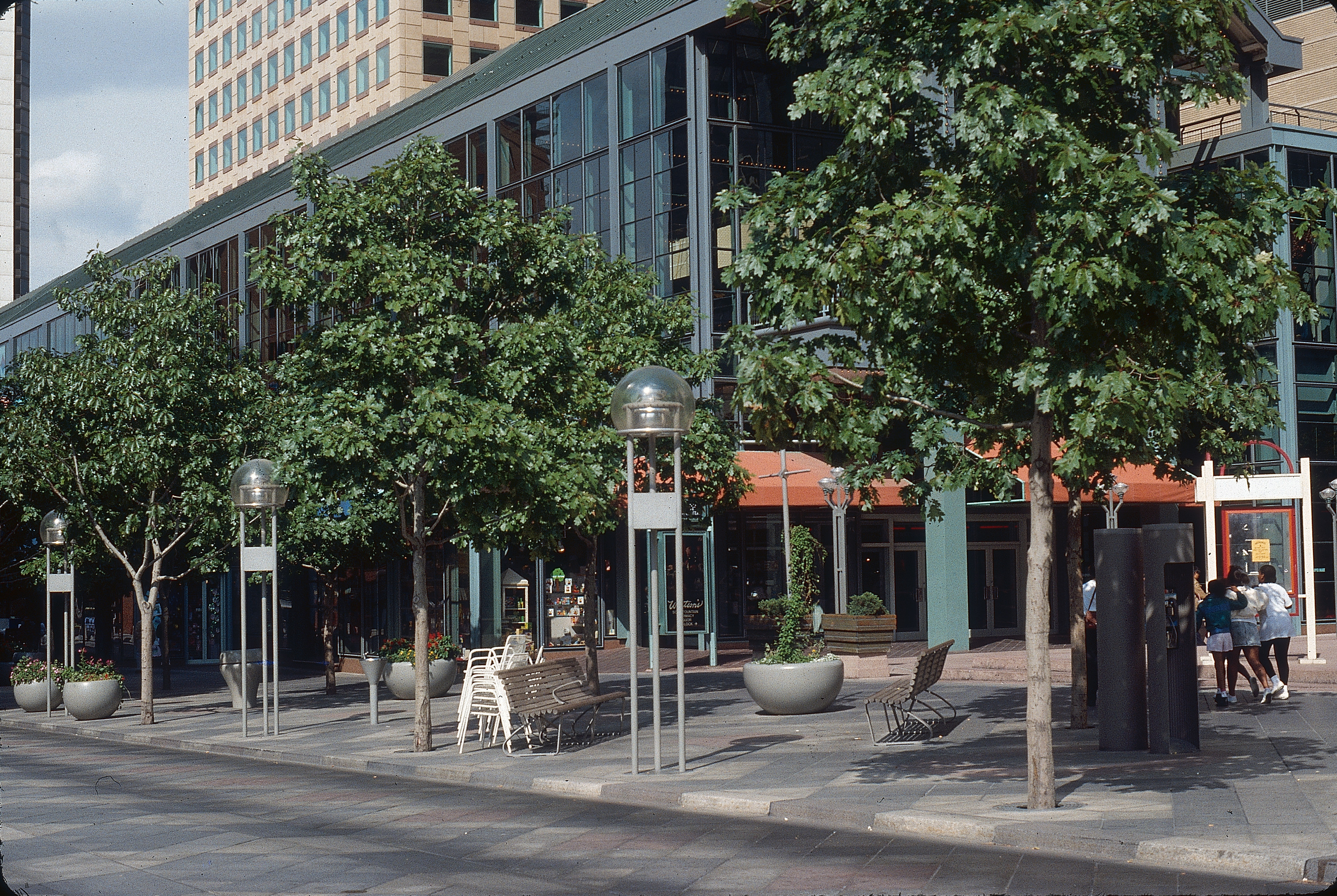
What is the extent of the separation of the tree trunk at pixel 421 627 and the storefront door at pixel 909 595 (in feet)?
66.1

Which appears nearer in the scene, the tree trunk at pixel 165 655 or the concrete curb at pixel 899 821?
the concrete curb at pixel 899 821

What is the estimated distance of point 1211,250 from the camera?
32.2 feet

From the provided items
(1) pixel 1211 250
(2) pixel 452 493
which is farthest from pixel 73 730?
(1) pixel 1211 250

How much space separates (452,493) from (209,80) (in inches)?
2452

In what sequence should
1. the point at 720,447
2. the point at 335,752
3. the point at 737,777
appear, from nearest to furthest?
the point at 737,777 → the point at 335,752 → the point at 720,447

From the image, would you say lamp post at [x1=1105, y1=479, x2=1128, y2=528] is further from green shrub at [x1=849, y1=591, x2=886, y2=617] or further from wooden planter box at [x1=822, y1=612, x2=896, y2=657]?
wooden planter box at [x1=822, y1=612, x2=896, y2=657]

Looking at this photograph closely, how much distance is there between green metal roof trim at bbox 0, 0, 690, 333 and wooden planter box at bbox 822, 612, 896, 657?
12.9 m

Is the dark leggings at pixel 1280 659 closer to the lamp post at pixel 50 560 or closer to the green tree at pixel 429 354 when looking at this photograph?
the green tree at pixel 429 354

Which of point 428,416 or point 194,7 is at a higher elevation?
point 194,7

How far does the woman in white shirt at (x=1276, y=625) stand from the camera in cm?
1836

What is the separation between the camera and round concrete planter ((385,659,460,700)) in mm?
24859

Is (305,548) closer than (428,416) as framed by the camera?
No

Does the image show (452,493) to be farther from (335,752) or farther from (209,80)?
(209,80)

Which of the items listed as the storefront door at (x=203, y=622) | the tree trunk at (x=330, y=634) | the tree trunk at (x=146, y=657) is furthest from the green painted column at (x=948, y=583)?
the storefront door at (x=203, y=622)
